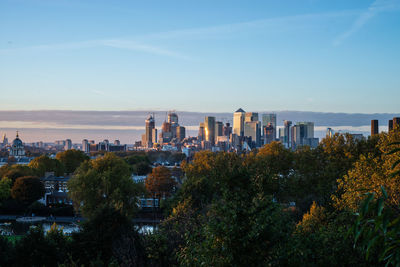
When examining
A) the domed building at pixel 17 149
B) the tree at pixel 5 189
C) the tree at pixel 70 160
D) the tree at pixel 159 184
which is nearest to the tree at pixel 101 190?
the tree at pixel 159 184

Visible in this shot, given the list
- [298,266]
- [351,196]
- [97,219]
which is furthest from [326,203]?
[298,266]

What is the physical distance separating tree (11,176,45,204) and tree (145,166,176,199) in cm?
1358

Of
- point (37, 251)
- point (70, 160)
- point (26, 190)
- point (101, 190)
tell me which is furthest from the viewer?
point (70, 160)

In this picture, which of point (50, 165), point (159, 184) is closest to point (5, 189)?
point (159, 184)

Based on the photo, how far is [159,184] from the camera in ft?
185

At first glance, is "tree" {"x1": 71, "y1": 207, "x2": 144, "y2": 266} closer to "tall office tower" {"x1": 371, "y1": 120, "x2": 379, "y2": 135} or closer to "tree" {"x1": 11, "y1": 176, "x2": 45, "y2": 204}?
"tree" {"x1": 11, "y1": 176, "x2": 45, "y2": 204}

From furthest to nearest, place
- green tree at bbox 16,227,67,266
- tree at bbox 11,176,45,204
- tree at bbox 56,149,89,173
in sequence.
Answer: tree at bbox 56,149,89,173 < tree at bbox 11,176,45,204 < green tree at bbox 16,227,67,266

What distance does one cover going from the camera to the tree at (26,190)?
171ft

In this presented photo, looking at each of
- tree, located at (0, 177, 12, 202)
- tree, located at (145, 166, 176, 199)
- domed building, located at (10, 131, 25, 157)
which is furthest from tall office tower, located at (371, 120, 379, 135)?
domed building, located at (10, 131, 25, 157)

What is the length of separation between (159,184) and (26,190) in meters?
16.0

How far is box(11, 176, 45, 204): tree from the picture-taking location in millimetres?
52000

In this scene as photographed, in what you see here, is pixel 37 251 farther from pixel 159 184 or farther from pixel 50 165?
pixel 50 165

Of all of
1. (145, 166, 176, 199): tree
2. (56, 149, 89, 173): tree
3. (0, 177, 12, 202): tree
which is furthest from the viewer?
(56, 149, 89, 173): tree

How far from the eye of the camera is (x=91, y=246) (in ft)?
62.1
